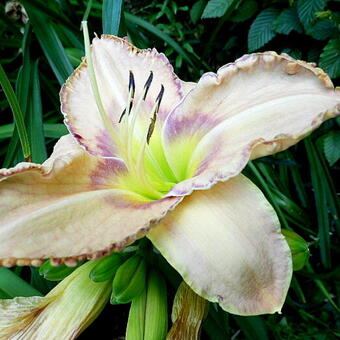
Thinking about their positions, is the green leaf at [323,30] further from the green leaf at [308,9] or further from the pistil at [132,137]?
the pistil at [132,137]

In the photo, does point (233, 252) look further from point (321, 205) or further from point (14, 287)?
point (321, 205)

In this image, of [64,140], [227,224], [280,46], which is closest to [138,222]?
[227,224]

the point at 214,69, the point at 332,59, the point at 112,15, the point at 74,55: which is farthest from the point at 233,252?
the point at 214,69

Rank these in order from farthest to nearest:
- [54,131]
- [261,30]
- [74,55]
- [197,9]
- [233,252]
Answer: [197,9] → [261,30] → [74,55] → [54,131] → [233,252]

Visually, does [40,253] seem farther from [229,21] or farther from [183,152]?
[229,21]

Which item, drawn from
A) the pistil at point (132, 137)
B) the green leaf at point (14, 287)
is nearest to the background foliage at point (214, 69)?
the green leaf at point (14, 287)

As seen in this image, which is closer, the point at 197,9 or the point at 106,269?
the point at 106,269

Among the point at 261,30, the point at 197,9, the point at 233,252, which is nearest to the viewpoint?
the point at 233,252

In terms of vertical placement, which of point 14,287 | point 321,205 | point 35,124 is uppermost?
point 35,124
